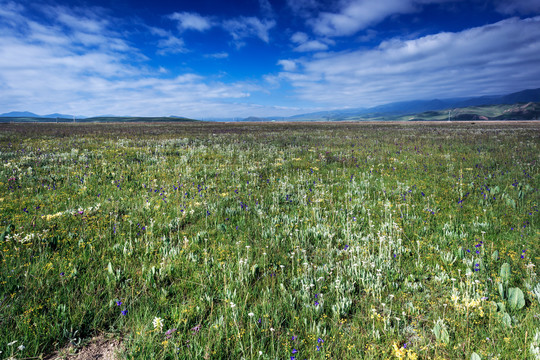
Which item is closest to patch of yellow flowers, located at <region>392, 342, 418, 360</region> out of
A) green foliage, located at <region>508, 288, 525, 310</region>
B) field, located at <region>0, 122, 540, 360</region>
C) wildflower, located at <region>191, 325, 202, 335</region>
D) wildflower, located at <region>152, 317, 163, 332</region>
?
field, located at <region>0, 122, 540, 360</region>

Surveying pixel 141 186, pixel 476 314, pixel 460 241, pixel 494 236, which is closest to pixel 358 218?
pixel 460 241

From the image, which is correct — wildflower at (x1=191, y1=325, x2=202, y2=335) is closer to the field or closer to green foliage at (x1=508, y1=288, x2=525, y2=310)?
the field

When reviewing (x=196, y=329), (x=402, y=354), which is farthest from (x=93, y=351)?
(x=402, y=354)

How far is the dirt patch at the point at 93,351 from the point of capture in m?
2.58

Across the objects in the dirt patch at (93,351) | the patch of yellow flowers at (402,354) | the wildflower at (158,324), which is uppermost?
the wildflower at (158,324)

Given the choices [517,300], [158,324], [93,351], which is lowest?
[93,351]

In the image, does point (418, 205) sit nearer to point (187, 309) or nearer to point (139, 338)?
point (187, 309)

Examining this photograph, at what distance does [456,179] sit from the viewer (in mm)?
9531

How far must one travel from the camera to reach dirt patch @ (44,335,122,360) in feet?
8.48

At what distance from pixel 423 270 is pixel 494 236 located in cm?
231

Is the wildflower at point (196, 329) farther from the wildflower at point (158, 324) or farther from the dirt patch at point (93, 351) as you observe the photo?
the dirt patch at point (93, 351)

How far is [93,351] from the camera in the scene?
2666 mm

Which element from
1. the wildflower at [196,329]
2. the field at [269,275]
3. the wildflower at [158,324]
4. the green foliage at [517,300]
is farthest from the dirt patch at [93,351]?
the green foliage at [517,300]

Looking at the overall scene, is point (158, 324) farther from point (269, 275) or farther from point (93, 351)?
point (269, 275)
